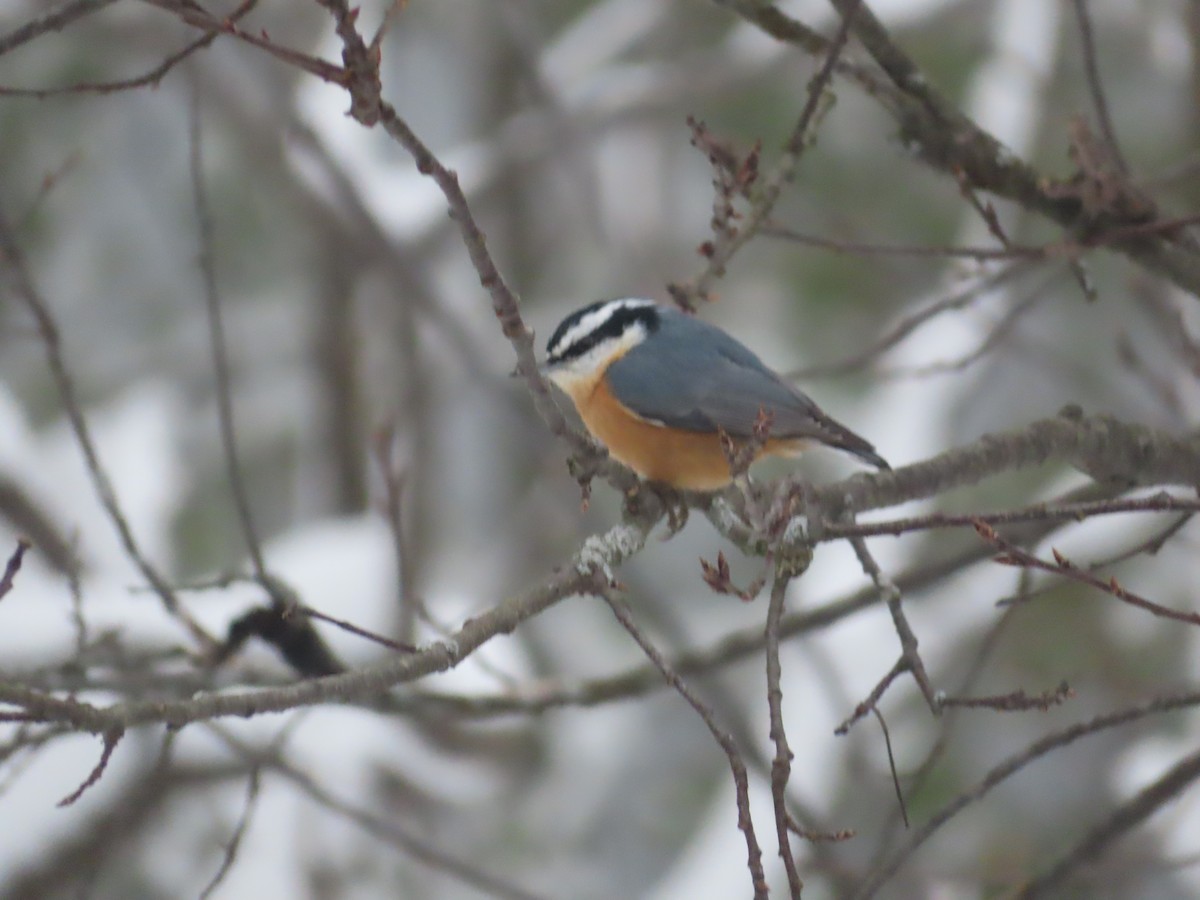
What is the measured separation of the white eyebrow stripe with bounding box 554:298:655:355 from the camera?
297cm

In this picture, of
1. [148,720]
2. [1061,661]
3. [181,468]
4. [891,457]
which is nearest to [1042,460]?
[148,720]

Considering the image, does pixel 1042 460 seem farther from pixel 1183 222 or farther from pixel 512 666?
pixel 512 666

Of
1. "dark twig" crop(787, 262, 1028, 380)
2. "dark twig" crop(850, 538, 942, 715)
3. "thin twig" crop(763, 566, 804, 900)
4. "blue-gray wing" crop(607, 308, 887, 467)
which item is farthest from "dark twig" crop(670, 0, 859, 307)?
"thin twig" crop(763, 566, 804, 900)

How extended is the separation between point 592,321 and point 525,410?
2.16 metres

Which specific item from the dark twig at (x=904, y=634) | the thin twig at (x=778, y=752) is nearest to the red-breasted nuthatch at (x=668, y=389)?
the dark twig at (x=904, y=634)

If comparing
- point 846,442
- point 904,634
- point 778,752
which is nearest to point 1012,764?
point 904,634

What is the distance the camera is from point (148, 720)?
51.9 inches

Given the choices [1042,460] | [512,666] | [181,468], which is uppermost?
[181,468]

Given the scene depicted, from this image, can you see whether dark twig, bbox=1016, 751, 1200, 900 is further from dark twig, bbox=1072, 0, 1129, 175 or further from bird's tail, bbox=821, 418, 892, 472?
dark twig, bbox=1072, 0, 1129, 175

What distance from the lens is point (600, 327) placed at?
301 centimetres

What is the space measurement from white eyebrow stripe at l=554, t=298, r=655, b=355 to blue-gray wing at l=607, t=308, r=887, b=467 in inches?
4.2

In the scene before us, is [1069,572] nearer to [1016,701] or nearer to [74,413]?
[1016,701]

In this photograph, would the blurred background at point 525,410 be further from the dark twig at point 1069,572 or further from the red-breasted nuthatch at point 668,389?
the dark twig at point 1069,572

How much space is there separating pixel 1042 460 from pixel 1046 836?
14.0ft
